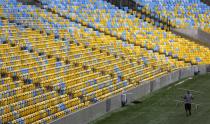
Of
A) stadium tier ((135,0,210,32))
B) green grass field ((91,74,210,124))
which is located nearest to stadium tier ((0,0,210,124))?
green grass field ((91,74,210,124))

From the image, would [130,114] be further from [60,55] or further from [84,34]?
[84,34]

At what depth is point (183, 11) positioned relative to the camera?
5153cm

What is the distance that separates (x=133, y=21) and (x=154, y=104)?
61.5ft

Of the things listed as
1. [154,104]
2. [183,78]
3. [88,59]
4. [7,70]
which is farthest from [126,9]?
[7,70]

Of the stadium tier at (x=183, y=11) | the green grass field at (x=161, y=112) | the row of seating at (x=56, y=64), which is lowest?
the green grass field at (x=161, y=112)

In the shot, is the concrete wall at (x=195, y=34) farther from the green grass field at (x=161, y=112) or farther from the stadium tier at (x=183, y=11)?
the green grass field at (x=161, y=112)

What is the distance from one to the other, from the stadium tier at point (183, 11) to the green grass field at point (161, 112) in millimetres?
19559

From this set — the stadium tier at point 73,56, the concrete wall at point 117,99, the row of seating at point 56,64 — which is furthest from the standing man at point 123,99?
the row of seating at point 56,64

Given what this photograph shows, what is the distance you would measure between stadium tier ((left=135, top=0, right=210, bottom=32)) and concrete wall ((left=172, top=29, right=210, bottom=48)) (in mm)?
1309

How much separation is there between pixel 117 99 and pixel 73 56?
18.0 ft

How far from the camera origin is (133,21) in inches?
1736

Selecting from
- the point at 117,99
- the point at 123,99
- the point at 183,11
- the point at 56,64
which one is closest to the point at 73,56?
the point at 56,64

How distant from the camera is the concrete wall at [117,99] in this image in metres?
20.9

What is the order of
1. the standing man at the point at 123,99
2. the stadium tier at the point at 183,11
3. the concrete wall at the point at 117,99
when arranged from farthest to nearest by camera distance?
1. the stadium tier at the point at 183,11
2. the standing man at the point at 123,99
3. the concrete wall at the point at 117,99
